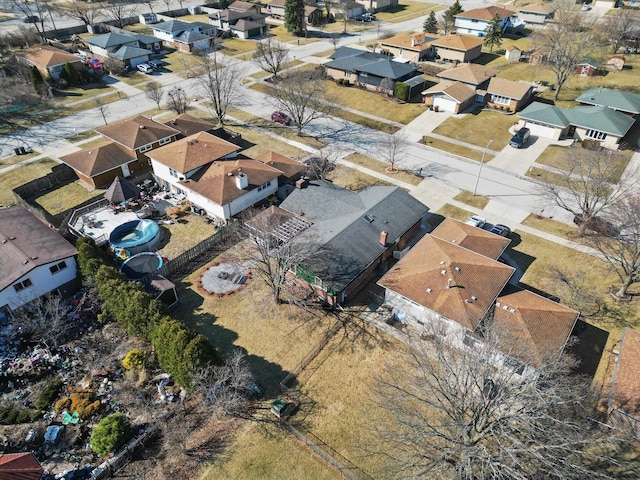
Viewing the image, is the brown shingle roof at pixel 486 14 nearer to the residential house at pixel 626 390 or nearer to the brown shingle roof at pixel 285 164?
the brown shingle roof at pixel 285 164

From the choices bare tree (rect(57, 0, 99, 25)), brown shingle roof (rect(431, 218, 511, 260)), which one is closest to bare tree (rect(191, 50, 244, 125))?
bare tree (rect(57, 0, 99, 25))

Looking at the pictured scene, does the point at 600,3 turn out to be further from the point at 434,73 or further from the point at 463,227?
the point at 463,227

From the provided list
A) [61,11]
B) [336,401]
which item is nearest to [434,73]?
[336,401]

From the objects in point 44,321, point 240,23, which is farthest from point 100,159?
point 240,23

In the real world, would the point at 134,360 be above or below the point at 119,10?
below

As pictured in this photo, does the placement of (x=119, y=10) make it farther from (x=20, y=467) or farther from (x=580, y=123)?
(x=20, y=467)

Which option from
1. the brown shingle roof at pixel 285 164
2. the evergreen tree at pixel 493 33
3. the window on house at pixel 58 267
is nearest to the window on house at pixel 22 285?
the window on house at pixel 58 267
